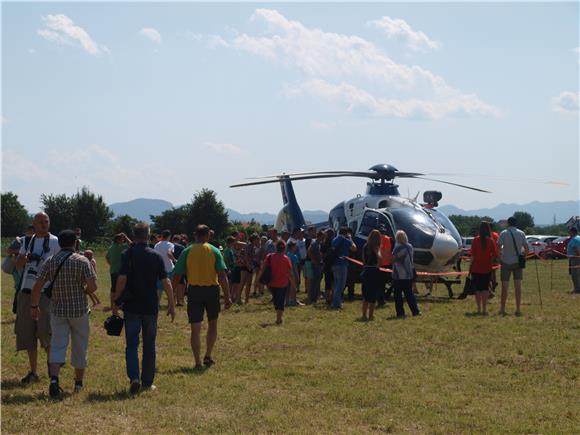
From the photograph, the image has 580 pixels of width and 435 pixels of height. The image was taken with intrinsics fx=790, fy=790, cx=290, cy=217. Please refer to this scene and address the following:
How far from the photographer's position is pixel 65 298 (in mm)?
7773

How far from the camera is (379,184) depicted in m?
19.6

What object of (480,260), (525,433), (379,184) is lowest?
(525,433)

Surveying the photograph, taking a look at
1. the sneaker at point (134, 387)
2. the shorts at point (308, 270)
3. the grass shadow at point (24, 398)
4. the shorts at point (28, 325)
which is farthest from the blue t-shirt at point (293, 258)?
the grass shadow at point (24, 398)

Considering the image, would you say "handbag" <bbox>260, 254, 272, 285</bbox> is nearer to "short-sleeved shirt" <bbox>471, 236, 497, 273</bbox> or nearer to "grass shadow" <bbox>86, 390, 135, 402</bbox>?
"short-sleeved shirt" <bbox>471, 236, 497, 273</bbox>

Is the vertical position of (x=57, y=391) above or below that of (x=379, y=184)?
below

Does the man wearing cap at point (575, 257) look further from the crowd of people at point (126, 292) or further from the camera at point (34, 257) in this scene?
the camera at point (34, 257)

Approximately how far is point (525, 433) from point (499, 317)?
24.1 feet

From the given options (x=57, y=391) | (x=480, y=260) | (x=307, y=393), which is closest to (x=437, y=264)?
(x=480, y=260)

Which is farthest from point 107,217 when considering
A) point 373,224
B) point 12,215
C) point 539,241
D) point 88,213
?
point 373,224

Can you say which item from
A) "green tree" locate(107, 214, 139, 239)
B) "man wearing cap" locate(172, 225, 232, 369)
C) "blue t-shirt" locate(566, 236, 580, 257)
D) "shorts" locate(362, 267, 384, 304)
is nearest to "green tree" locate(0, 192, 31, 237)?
"green tree" locate(107, 214, 139, 239)

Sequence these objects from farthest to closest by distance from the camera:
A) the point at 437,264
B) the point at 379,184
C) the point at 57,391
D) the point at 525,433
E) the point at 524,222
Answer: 1. the point at 524,222
2. the point at 379,184
3. the point at 437,264
4. the point at 57,391
5. the point at 525,433

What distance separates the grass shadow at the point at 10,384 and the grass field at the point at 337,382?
0.03 metres

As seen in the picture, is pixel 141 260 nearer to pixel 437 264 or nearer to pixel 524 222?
pixel 437 264

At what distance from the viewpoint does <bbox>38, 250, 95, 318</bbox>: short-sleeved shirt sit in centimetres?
775
